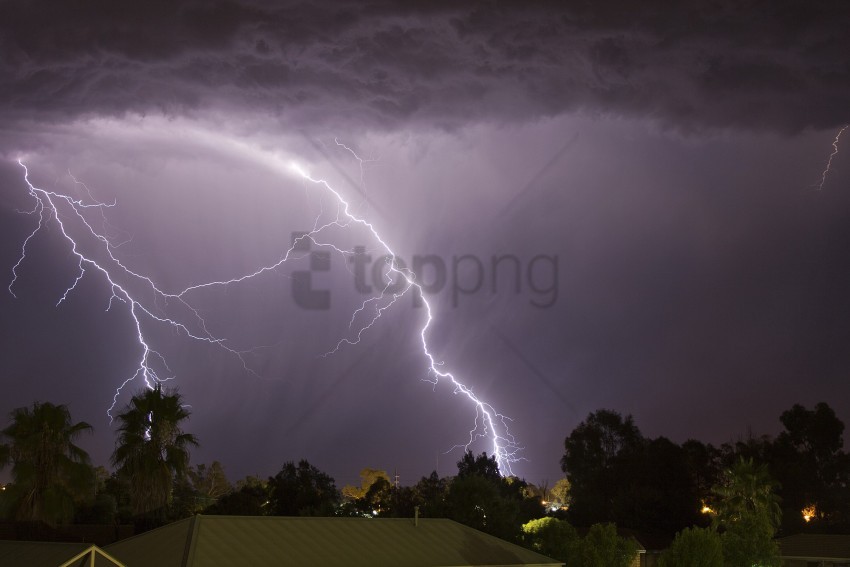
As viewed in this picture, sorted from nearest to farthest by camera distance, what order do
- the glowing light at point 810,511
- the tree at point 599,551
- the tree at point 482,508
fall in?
the tree at point 599,551
the tree at point 482,508
the glowing light at point 810,511

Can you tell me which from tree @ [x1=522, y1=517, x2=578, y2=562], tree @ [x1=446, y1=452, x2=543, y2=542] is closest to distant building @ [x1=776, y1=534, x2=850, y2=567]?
tree @ [x1=522, y1=517, x2=578, y2=562]

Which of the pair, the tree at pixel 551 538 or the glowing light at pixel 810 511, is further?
the glowing light at pixel 810 511

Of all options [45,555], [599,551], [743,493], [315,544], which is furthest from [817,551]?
[45,555]

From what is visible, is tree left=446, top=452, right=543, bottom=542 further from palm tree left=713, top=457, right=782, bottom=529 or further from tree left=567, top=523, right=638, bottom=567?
palm tree left=713, top=457, right=782, bottom=529

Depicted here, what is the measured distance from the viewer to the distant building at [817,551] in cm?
4647

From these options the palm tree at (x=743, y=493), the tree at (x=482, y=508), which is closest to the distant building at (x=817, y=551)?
the palm tree at (x=743, y=493)

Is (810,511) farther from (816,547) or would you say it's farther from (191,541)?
(191,541)

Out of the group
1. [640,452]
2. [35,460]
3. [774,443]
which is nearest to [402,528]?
[35,460]

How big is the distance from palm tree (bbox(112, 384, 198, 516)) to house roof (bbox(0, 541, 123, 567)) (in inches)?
269

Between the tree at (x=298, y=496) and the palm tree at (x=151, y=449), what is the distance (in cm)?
1663

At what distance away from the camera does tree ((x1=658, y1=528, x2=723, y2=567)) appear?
98.0ft

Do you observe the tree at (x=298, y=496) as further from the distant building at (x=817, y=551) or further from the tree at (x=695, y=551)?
the distant building at (x=817, y=551)

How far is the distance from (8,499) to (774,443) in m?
61.2

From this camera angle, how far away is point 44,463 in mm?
23766
